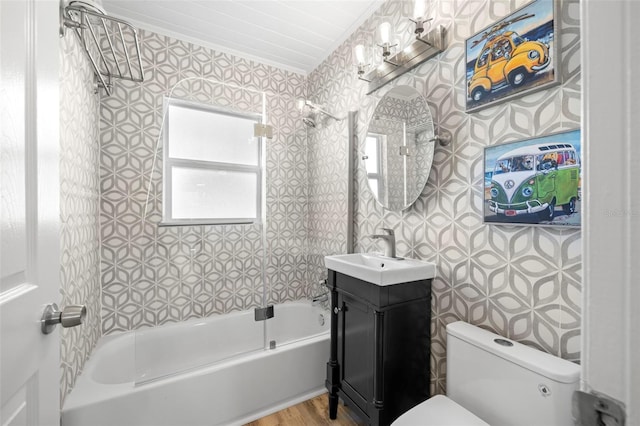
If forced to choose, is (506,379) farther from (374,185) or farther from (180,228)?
(180,228)

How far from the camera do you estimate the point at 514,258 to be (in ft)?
3.78

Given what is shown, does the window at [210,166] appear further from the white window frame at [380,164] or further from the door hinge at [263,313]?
the white window frame at [380,164]

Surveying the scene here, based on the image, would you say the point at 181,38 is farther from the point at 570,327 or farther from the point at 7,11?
the point at 570,327

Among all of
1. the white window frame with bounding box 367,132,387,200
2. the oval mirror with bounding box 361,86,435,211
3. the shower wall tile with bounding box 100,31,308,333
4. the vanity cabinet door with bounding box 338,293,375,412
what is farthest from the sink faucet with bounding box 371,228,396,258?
the shower wall tile with bounding box 100,31,308,333

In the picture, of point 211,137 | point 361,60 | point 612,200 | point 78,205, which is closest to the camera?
point 612,200

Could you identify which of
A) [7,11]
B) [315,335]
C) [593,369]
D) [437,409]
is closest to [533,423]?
[437,409]

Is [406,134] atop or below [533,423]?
atop

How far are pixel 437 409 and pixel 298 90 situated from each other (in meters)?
2.65

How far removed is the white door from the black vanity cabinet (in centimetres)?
114

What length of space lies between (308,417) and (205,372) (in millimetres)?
691

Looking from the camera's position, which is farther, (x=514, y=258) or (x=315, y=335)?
(x=315, y=335)

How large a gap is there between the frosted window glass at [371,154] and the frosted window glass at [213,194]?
2.86ft

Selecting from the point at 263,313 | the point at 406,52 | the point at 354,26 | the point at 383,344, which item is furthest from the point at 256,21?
the point at 383,344

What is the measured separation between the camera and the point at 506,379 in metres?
1.03
